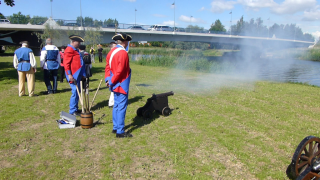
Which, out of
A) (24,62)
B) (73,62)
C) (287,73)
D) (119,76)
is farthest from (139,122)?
(287,73)

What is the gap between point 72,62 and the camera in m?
6.37

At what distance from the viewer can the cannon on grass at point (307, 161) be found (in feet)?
10.8

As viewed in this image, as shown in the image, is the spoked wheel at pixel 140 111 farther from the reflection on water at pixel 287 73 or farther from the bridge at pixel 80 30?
the bridge at pixel 80 30

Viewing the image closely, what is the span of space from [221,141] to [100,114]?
357 centimetres

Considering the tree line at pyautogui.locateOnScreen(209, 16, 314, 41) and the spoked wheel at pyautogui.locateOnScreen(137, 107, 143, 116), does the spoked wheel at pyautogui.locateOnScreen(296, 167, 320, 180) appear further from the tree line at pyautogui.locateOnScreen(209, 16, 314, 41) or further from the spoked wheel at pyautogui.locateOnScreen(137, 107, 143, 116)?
the tree line at pyautogui.locateOnScreen(209, 16, 314, 41)

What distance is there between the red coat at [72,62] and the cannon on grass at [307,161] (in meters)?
5.31

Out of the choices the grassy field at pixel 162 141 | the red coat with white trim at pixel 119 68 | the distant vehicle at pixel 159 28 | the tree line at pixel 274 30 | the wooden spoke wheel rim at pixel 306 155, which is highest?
the distant vehicle at pixel 159 28

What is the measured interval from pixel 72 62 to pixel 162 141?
3212 mm

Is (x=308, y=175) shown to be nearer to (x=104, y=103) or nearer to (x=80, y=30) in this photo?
(x=104, y=103)

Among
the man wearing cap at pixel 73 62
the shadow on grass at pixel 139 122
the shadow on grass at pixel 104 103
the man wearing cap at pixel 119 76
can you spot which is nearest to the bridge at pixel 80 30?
the shadow on grass at pixel 104 103

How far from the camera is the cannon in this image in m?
6.51

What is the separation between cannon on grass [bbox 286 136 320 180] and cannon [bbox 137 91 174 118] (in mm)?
3710

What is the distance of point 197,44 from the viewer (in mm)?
65125

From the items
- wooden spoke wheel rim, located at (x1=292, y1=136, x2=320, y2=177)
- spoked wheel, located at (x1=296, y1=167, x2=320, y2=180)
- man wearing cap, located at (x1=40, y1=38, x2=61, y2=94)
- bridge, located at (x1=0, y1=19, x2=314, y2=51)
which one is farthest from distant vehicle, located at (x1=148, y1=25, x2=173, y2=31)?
spoked wheel, located at (x1=296, y1=167, x2=320, y2=180)
